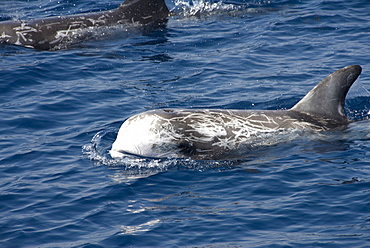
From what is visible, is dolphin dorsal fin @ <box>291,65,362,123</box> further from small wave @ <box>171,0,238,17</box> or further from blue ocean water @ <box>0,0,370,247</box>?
small wave @ <box>171,0,238,17</box>

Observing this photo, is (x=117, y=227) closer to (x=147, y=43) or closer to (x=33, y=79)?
A: (x=33, y=79)

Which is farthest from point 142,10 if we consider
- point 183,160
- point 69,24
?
point 183,160

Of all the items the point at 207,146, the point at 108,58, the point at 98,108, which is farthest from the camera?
the point at 108,58

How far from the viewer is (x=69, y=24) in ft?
67.4

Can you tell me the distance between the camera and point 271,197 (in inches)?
386

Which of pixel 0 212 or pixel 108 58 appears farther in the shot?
pixel 108 58

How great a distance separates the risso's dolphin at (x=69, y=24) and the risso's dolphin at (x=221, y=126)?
9094 mm

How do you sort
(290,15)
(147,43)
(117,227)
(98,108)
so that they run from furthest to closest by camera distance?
(290,15) < (147,43) < (98,108) < (117,227)

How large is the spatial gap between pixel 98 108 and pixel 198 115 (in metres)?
3.71

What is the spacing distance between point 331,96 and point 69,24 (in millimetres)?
11377

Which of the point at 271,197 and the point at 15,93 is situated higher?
the point at 15,93

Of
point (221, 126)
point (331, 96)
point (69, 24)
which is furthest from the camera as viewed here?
point (69, 24)

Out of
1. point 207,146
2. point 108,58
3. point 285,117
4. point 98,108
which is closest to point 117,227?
point 207,146

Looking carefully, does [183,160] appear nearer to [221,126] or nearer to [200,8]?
[221,126]
